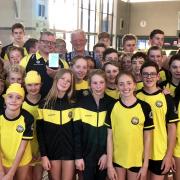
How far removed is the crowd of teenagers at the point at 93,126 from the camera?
2.86 m

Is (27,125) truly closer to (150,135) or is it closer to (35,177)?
(35,177)

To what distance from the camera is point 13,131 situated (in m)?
2.85

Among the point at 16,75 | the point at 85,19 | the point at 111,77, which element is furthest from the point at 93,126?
the point at 85,19

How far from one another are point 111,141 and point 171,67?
1095mm

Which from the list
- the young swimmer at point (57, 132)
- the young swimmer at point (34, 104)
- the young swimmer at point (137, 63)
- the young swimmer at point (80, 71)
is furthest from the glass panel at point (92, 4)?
the young swimmer at point (57, 132)

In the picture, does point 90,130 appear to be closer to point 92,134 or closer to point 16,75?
point 92,134

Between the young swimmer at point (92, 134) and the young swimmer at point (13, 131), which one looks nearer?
the young swimmer at point (13, 131)

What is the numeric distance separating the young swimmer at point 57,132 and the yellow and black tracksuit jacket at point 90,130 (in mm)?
82

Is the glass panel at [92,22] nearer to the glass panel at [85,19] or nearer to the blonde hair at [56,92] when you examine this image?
the glass panel at [85,19]

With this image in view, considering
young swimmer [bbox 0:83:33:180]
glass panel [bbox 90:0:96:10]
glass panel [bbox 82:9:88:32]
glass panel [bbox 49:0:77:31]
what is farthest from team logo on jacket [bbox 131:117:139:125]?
glass panel [bbox 90:0:96:10]

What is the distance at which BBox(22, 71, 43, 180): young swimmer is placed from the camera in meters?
3.12

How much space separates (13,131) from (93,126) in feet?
2.53

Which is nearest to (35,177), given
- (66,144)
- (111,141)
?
(66,144)

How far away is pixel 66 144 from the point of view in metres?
3.05
